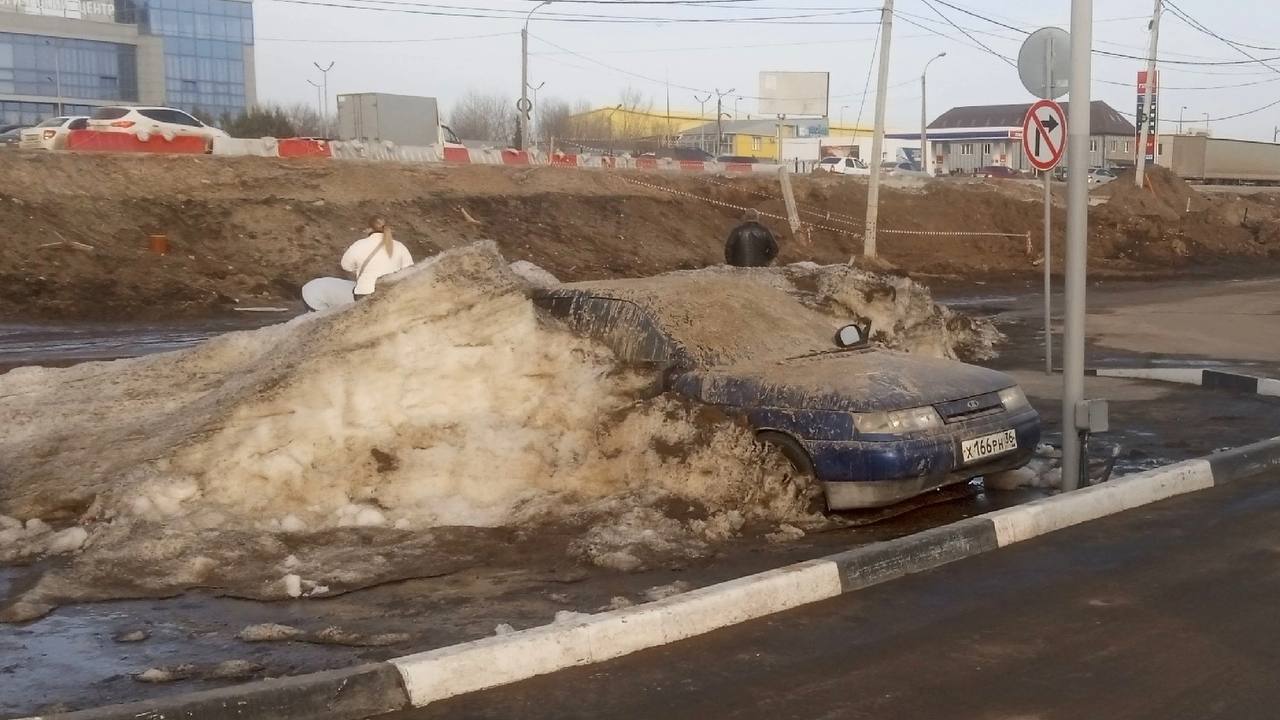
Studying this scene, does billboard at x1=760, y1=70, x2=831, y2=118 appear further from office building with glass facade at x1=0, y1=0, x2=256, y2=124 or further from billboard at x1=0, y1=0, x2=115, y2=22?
billboard at x1=0, y1=0, x2=115, y2=22

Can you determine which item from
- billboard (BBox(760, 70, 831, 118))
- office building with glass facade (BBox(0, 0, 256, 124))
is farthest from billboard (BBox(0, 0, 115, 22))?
billboard (BBox(760, 70, 831, 118))

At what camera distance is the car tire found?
23.4ft

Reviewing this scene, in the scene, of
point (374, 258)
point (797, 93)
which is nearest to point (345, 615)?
point (374, 258)

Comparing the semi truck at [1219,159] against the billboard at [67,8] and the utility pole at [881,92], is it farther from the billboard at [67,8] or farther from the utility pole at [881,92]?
the billboard at [67,8]

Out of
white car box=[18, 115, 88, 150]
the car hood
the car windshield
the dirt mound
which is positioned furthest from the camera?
the dirt mound

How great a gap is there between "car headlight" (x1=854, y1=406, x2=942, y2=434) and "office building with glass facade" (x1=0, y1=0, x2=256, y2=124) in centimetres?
8276

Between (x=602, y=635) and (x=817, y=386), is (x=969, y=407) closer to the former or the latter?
(x=817, y=386)

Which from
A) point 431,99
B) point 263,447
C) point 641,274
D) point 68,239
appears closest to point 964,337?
point 263,447

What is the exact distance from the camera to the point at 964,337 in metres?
15.8

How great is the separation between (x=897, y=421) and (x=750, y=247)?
5.96 meters

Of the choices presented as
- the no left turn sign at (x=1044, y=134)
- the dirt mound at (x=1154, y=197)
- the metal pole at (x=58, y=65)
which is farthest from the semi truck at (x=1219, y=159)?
the metal pole at (x=58, y=65)

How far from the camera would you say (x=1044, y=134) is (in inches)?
464

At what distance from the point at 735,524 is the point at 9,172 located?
22042 millimetres

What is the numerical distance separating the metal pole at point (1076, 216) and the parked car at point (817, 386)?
0.78ft
